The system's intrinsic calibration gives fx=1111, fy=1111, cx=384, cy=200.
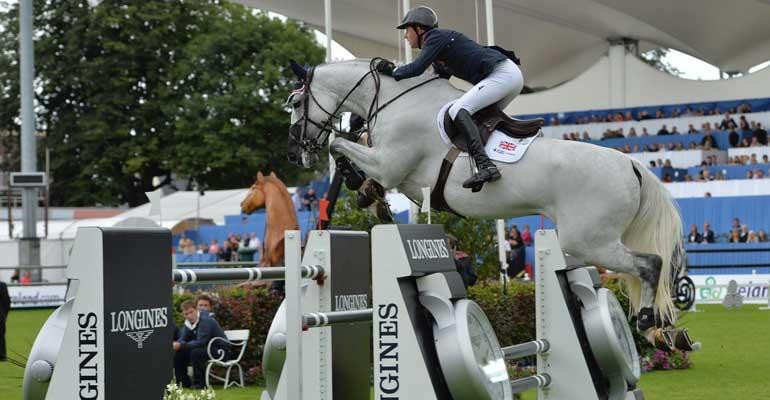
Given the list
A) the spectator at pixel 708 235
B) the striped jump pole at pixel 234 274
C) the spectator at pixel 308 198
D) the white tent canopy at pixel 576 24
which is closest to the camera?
the striped jump pole at pixel 234 274

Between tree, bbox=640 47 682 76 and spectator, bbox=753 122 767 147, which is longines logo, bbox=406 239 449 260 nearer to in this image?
spectator, bbox=753 122 767 147

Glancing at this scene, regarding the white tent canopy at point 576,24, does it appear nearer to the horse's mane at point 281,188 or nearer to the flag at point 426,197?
the horse's mane at point 281,188

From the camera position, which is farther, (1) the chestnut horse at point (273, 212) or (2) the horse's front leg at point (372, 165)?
(1) the chestnut horse at point (273, 212)

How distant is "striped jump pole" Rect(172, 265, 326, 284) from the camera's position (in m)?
4.71

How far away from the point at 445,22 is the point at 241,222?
8295 millimetres

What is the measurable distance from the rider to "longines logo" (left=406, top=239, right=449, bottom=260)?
579 mm

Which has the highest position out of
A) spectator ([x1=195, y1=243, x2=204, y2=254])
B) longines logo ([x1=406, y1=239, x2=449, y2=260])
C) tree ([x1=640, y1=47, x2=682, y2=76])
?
tree ([x1=640, y1=47, x2=682, y2=76])

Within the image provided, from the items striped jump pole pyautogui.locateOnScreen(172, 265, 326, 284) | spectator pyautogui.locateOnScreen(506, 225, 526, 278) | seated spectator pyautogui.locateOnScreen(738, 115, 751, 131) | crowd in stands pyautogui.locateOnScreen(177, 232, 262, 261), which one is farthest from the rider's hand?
seated spectator pyautogui.locateOnScreen(738, 115, 751, 131)

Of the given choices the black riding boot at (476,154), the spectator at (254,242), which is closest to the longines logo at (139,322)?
the black riding boot at (476,154)

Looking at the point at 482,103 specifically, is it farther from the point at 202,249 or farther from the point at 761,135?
the point at 202,249

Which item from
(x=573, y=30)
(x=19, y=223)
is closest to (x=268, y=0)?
(x=573, y=30)

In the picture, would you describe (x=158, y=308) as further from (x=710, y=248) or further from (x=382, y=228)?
(x=710, y=248)

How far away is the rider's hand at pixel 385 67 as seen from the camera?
6.81m

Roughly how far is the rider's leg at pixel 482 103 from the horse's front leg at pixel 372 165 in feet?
1.55
